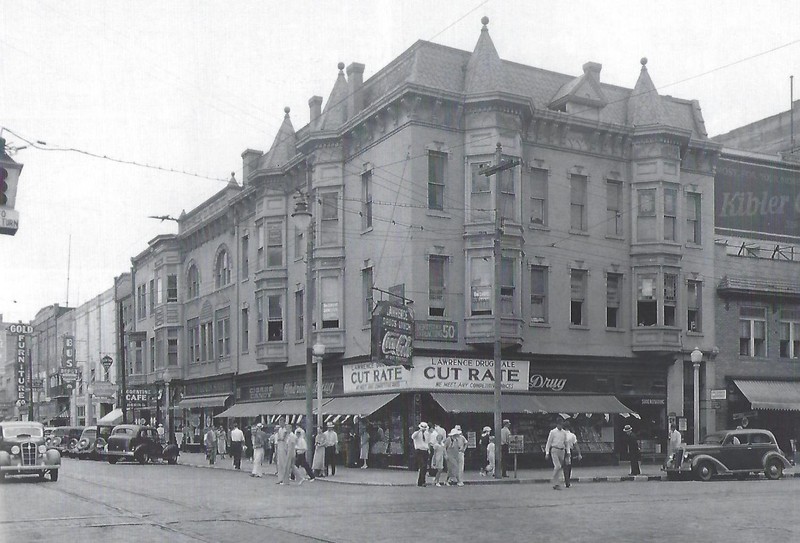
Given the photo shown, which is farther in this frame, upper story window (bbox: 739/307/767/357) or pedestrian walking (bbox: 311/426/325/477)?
upper story window (bbox: 739/307/767/357)

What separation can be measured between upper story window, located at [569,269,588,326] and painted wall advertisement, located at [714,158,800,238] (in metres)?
7.93

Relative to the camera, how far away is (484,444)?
31656 millimetres

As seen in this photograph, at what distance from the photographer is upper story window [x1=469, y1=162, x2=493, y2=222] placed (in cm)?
3278

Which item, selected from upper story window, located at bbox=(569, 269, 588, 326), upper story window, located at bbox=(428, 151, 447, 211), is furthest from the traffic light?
upper story window, located at bbox=(569, 269, 588, 326)

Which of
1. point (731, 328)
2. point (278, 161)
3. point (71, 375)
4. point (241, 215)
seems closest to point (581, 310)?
point (731, 328)

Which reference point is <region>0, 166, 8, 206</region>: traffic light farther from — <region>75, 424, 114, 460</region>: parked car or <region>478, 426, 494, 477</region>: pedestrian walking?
<region>75, 424, 114, 460</region>: parked car

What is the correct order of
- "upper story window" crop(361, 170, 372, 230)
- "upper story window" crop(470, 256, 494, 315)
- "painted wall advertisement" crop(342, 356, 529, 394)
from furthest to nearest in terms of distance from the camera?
"upper story window" crop(361, 170, 372, 230) < "upper story window" crop(470, 256, 494, 315) < "painted wall advertisement" crop(342, 356, 529, 394)

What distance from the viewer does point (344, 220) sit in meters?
36.2

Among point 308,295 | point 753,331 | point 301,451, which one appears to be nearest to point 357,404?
point 308,295

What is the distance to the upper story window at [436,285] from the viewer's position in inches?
1278

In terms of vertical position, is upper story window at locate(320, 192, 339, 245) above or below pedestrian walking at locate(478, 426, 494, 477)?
above

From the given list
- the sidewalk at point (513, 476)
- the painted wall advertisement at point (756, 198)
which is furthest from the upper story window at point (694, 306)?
the sidewalk at point (513, 476)

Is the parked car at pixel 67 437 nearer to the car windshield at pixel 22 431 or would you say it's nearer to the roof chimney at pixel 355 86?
the car windshield at pixel 22 431

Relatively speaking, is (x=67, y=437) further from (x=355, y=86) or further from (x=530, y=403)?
(x=530, y=403)
